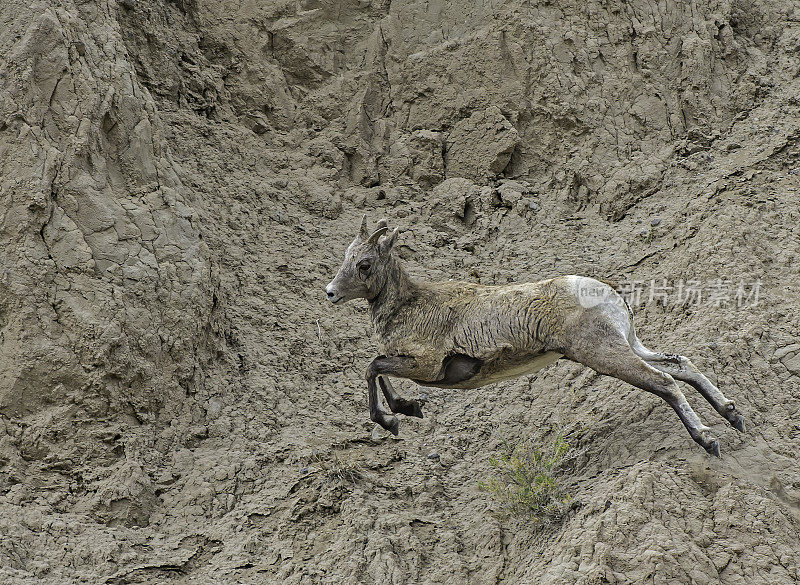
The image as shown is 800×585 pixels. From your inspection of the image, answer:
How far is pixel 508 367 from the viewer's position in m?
7.36

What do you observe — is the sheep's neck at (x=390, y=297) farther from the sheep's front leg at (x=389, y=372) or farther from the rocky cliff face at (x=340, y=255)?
the rocky cliff face at (x=340, y=255)

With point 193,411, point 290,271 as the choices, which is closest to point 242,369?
point 193,411

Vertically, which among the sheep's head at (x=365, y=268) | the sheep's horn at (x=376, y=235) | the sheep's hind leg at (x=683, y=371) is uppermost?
the sheep's horn at (x=376, y=235)

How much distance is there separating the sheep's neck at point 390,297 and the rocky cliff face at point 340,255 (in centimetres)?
157

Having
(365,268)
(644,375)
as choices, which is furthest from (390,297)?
(644,375)

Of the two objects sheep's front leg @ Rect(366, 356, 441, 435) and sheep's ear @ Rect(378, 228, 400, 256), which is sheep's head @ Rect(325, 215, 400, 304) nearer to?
sheep's ear @ Rect(378, 228, 400, 256)

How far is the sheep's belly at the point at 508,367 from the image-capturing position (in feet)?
23.9

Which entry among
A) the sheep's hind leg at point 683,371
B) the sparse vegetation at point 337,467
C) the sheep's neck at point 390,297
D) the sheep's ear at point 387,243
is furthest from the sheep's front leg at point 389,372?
the sheep's hind leg at point 683,371

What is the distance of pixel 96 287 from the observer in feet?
27.3

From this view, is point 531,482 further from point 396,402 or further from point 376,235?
point 376,235

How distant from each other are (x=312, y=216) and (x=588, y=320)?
4781 millimetres

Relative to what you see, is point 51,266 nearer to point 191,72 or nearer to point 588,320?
point 191,72

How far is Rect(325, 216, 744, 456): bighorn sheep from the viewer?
22.7ft

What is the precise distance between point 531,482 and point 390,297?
6.38ft
